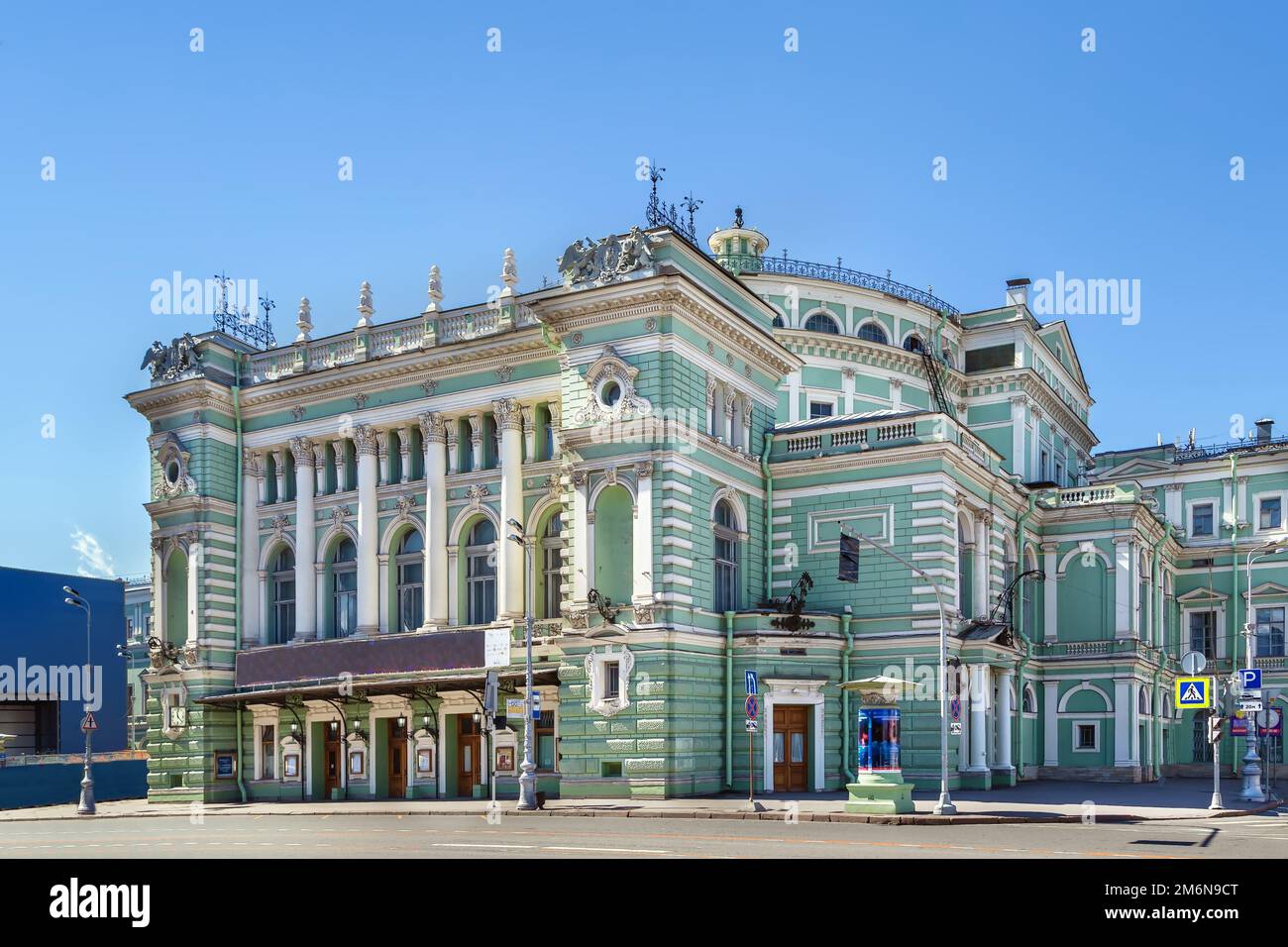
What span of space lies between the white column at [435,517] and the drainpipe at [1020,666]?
863 inches

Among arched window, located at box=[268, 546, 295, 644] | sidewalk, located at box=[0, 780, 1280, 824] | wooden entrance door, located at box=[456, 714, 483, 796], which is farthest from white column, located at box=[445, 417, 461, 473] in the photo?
sidewalk, located at box=[0, 780, 1280, 824]

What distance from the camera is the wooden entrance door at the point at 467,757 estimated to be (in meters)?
46.9

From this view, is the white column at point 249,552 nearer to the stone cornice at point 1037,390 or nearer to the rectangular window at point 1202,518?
the stone cornice at point 1037,390

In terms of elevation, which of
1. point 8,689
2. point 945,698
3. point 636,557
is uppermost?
point 636,557

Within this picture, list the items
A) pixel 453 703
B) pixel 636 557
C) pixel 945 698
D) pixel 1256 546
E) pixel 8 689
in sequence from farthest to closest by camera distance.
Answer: pixel 8 689
pixel 1256 546
pixel 453 703
pixel 636 557
pixel 945 698

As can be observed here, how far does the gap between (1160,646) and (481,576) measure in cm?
3426

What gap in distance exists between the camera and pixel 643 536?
133 feet

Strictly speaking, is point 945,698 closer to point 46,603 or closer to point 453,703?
point 453,703

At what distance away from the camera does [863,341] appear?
59.2 meters

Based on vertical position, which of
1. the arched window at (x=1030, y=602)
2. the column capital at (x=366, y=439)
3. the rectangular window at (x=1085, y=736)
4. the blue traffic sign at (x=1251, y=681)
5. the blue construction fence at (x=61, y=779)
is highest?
the column capital at (x=366, y=439)

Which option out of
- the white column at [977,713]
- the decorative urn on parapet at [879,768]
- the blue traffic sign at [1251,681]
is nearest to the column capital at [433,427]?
the white column at [977,713]

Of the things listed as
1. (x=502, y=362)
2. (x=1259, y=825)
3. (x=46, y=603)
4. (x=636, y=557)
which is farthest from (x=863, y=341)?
(x=46, y=603)

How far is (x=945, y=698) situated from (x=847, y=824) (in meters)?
6.94

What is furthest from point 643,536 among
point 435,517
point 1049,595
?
point 1049,595
